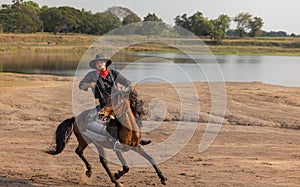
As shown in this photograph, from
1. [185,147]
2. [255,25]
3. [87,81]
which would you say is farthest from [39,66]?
[255,25]

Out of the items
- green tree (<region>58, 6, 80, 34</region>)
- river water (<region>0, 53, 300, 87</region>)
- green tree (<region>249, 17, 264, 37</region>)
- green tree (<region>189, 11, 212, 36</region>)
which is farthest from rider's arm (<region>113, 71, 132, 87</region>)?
green tree (<region>249, 17, 264, 37</region>)

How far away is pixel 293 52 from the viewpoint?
75.8 metres

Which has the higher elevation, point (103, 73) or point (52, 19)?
point (52, 19)

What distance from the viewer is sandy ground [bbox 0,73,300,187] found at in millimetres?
7139

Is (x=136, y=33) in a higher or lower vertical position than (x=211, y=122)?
higher

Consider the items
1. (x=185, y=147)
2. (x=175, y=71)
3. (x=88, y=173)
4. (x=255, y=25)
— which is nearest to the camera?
(x=88, y=173)

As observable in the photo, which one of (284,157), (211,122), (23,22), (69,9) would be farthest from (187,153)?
(69,9)

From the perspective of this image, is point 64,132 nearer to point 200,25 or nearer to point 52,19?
point 200,25

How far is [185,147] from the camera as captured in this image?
993 cm

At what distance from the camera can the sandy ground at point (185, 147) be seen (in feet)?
23.4

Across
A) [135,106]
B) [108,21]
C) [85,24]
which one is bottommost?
[135,106]

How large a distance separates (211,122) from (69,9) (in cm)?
8636

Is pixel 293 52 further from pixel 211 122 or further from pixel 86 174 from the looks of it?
pixel 86 174

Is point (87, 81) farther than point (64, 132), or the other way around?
point (64, 132)
